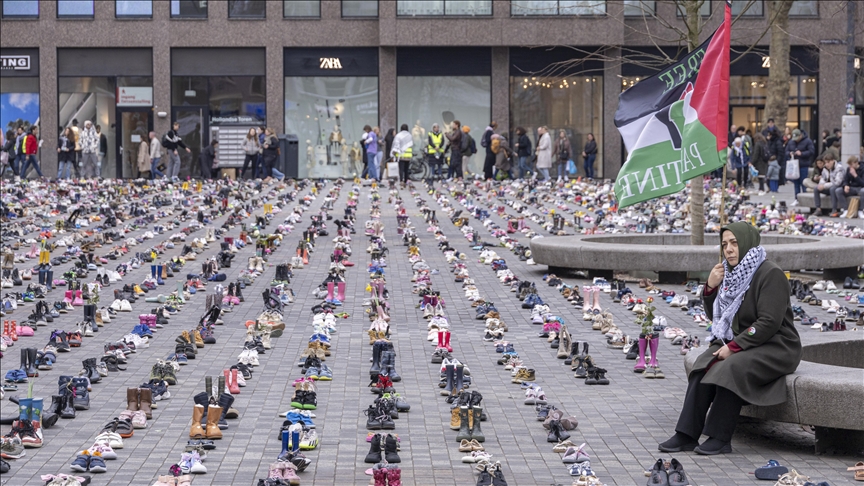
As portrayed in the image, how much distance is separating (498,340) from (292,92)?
3295 centimetres

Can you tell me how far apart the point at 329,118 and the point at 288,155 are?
3.18 m

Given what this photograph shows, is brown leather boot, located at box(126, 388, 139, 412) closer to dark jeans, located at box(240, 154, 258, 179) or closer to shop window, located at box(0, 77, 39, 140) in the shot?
dark jeans, located at box(240, 154, 258, 179)

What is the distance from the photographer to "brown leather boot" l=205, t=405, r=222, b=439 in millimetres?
8172

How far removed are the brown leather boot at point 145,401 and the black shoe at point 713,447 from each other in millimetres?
3719

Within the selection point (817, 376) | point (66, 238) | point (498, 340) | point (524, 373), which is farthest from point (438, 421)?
point (66, 238)

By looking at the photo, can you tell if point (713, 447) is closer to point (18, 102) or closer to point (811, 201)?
point (811, 201)

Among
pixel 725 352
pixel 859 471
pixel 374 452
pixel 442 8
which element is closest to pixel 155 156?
pixel 442 8

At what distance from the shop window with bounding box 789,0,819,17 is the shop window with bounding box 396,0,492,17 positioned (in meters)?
10.3

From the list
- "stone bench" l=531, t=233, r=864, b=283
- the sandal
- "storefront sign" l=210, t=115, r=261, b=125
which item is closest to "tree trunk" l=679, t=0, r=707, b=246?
"stone bench" l=531, t=233, r=864, b=283

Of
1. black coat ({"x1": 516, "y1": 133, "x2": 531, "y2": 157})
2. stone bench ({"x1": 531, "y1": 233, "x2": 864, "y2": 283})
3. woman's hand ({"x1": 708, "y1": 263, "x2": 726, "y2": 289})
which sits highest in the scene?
black coat ({"x1": 516, "y1": 133, "x2": 531, "y2": 157})

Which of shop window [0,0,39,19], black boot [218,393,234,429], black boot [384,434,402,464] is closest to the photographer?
black boot [384,434,402,464]

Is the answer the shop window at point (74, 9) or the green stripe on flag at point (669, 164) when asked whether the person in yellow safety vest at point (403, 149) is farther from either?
the green stripe on flag at point (669, 164)

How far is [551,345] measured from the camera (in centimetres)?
1197

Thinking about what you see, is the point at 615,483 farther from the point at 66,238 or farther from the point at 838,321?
the point at 66,238
